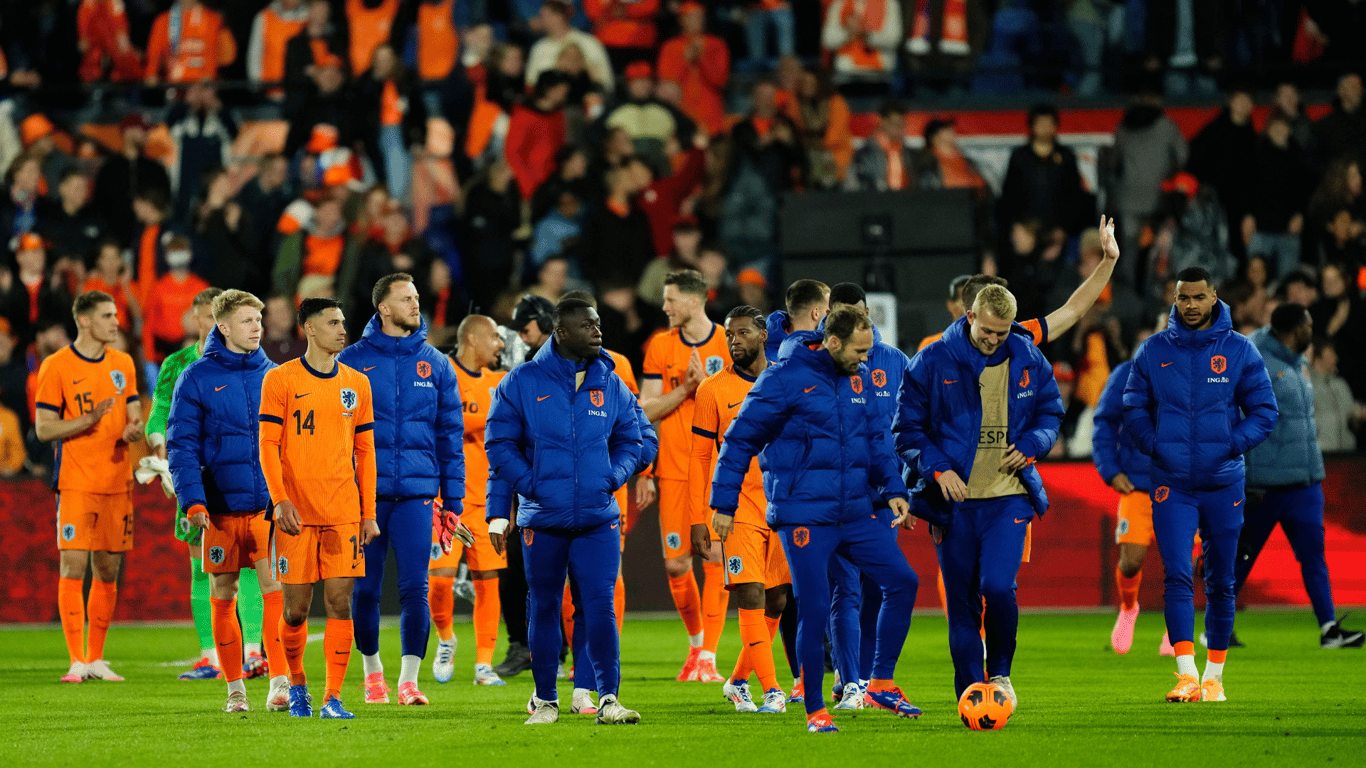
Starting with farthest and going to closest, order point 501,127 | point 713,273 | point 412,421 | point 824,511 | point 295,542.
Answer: point 501,127 < point 713,273 < point 412,421 < point 295,542 < point 824,511

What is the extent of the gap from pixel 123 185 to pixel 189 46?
7.00ft

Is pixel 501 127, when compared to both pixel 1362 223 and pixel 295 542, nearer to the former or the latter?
pixel 1362 223

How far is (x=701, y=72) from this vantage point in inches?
736

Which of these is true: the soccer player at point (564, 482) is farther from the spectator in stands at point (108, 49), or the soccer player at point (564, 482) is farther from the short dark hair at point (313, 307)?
the spectator in stands at point (108, 49)

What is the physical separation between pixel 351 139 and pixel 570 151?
2657 mm

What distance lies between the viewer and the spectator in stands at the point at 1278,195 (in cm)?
1738

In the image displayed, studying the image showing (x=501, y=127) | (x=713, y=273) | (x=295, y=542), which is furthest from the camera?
(x=501, y=127)

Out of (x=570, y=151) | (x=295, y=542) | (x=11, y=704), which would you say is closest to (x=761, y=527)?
(x=295, y=542)

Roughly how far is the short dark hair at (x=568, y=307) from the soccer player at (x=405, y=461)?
125cm

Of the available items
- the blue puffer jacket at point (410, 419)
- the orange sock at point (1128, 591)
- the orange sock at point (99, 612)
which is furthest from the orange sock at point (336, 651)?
the orange sock at point (1128, 591)

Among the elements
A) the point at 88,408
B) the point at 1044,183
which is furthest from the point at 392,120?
the point at 88,408

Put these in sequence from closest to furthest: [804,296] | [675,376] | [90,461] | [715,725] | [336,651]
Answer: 1. [715,725]
2. [336,651]
3. [804,296]
4. [675,376]
5. [90,461]

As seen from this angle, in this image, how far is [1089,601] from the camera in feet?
49.0

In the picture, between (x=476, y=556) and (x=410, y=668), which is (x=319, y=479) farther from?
(x=476, y=556)
